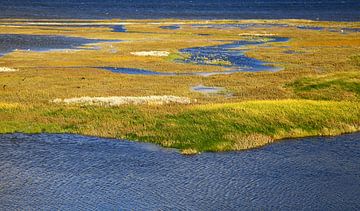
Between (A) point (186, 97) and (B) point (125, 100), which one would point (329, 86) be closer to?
(A) point (186, 97)

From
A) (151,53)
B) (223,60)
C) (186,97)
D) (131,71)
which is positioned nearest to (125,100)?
(186,97)

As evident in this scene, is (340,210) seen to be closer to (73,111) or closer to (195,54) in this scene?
(73,111)

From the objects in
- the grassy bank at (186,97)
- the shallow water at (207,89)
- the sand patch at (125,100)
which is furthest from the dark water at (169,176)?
the shallow water at (207,89)

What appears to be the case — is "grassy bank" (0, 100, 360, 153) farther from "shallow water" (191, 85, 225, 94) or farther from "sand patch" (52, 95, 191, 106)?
"shallow water" (191, 85, 225, 94)

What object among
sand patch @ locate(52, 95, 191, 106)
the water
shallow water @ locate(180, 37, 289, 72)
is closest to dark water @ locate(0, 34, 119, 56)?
shallow water @ locate(180, 37, 289, 72)

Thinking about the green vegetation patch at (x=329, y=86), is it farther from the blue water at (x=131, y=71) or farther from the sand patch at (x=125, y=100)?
the blue water at (x=131, y=71)

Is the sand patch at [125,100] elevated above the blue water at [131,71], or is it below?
above
